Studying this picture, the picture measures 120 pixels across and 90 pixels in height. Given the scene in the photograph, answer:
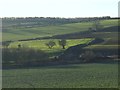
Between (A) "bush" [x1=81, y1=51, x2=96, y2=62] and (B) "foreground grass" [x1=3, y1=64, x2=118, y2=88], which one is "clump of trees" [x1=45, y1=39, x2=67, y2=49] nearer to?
(A) "bush" [x1=81, y1=51, x2=96, y2=62]

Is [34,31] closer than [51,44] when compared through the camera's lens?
No

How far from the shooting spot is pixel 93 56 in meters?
46.4

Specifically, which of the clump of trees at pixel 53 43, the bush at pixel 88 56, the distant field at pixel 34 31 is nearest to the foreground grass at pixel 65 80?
the bush at pixel 88 56

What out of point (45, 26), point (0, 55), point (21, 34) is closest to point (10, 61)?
point (0, 55)

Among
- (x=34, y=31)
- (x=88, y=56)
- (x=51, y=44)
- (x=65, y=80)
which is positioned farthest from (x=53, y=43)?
(x=65, y=80)

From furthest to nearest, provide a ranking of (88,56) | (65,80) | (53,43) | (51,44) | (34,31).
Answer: (34,31) < (53,43) < (51,44) < (88,56) < (65,80)

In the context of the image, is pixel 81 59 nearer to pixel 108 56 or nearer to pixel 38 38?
pixel 108 56

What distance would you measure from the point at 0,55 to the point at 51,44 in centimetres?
1132

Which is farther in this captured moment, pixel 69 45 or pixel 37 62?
pixel 69 45

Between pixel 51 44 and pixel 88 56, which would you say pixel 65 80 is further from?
pixel 51 44

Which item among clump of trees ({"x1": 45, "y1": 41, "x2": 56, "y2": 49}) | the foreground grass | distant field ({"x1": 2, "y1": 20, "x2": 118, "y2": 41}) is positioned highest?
distant field ({"x1": 2, "y1": 20, "x2": 118, "y2": 41})

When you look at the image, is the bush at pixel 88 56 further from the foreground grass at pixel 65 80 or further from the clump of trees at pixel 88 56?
the foreground grass at pixel 65 80

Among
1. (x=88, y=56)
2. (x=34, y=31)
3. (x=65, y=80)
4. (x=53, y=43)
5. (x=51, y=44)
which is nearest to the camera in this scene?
(x=65, y=80)

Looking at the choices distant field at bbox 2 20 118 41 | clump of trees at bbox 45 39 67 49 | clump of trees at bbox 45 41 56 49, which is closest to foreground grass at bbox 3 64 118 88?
clump of trees at bbox 45 39 67 49
